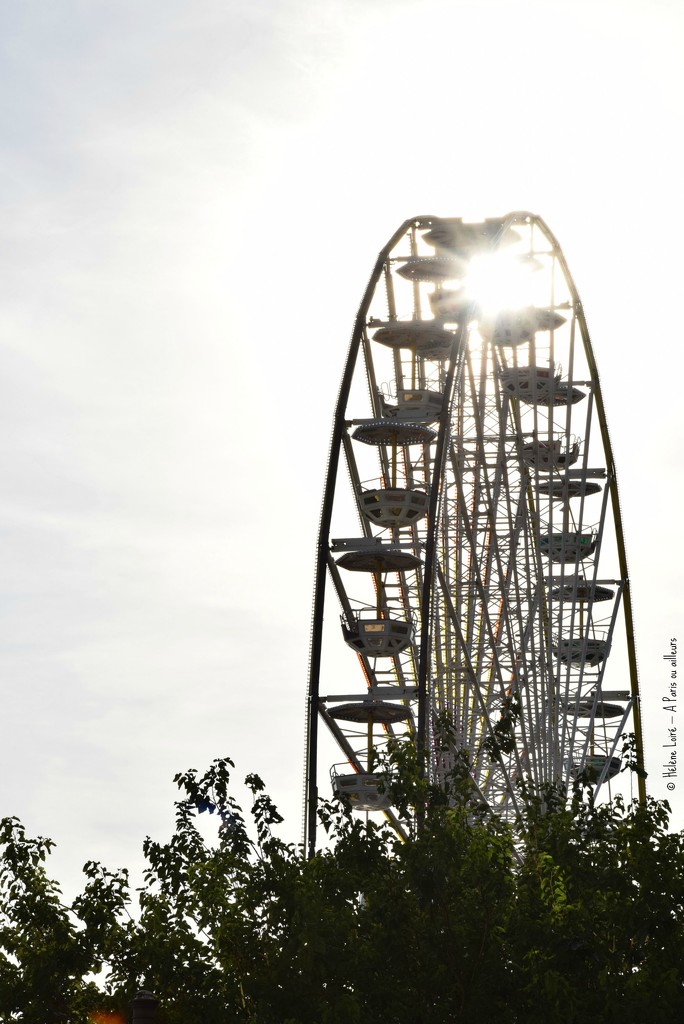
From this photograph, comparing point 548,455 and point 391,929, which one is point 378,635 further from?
point 391,929

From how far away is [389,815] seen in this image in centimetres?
5850

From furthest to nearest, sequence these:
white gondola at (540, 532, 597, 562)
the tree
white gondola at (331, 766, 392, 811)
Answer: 1. white gondola at (540, 532, 597, 562)
2. white gondola at (331, 766, 392, 811)
3. the tree

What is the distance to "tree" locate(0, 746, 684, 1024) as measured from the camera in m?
36.2

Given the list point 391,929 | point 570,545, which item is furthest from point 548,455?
point 391,929

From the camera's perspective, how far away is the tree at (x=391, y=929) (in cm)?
3619

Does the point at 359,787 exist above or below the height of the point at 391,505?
below

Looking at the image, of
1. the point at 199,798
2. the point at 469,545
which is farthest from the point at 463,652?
the point at 199,798

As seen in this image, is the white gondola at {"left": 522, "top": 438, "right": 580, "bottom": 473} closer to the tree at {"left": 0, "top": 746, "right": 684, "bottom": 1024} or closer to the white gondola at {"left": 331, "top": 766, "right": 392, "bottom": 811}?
the white gondola at {"left": 331, "top": 766, "right": 392, "bottom": 811}

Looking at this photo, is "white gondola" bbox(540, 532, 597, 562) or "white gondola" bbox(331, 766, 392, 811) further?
"white gondola" bbox(540, 532, 597, 562)

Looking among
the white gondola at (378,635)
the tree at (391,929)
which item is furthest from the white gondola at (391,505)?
the tree at (391,929)

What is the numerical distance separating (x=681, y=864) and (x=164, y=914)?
9.49m

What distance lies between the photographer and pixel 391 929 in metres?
37.1

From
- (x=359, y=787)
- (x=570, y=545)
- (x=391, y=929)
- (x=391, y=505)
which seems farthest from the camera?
(x=570, y=545)

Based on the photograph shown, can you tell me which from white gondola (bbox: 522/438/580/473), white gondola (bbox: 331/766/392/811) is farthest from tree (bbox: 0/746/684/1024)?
white gondola (bbox: 522/438/580/473)
